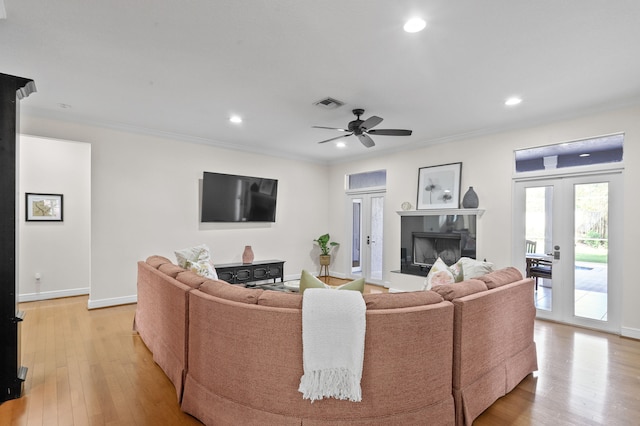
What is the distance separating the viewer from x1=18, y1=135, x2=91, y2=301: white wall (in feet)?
16.7

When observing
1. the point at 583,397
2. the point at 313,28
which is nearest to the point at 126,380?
the point at 313,28

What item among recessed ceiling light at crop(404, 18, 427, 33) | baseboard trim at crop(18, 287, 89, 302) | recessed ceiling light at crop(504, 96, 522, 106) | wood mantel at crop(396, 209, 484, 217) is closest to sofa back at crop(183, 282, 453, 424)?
recessed ceiling light at crop(404, 18, 427, 33)

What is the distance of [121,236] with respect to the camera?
4.91 meters

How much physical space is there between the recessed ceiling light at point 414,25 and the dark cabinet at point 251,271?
15.0ft

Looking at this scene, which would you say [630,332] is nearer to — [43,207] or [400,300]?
[400,300]

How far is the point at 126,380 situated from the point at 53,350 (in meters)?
1.23

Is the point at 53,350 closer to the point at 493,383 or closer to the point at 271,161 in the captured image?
the point at 493,383

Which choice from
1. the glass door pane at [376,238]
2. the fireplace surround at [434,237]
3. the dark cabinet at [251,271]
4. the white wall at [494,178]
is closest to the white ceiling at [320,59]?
the white wall at [494,178]

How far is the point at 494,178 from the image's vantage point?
493 cm

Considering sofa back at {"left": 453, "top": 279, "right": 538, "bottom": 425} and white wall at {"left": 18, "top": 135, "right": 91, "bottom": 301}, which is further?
white wall at {"left": 18, "top": 135, "right": 91, "bottom": 301}

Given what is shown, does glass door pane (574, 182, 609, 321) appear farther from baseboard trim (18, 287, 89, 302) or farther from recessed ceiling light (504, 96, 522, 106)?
baseboard trim (18, 287, 89, 302)

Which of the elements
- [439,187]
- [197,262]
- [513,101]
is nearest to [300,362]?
[197,262]

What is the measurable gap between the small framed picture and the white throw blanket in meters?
5.56

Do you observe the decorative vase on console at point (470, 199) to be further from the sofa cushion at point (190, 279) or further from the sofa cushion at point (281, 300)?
the sofa cushion at point (190, 279)
